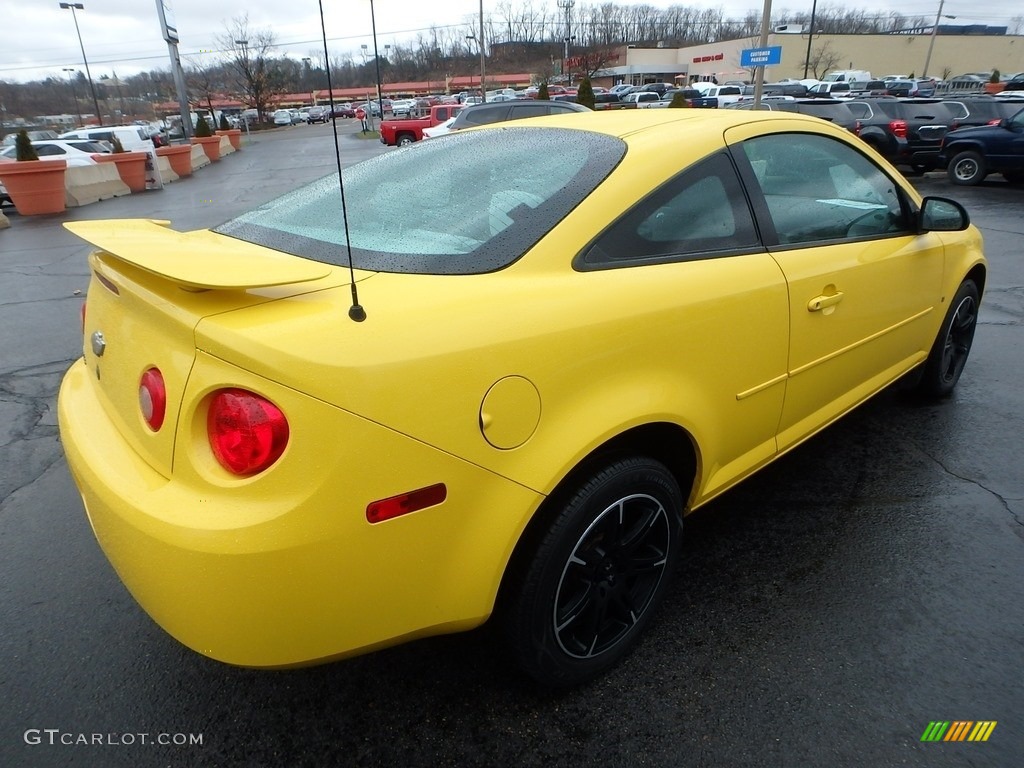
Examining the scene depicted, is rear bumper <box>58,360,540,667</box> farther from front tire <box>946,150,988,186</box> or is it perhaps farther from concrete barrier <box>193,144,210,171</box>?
concrete barrier <box>193,144,210,171</box>

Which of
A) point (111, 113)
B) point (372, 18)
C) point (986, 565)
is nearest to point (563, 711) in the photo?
point (986, 565)

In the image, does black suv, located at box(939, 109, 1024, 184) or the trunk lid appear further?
black suv, located at box(939, 109, 1024, 184)

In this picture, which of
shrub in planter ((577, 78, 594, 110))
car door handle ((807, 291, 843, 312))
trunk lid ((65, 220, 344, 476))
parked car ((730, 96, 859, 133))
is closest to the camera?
trunk lid ((65, 220, 344, 476))

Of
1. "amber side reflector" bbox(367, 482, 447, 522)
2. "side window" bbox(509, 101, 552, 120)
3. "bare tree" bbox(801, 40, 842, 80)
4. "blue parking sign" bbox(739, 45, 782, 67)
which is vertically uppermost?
"bare tree" bbox(801, 40, 842, 80)

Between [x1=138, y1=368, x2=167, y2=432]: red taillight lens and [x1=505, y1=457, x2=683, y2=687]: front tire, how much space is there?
98 cm

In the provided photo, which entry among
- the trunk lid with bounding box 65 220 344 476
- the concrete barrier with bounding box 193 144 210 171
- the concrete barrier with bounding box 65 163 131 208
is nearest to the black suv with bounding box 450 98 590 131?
the concrete barrier with bounding box 65 163 131 208

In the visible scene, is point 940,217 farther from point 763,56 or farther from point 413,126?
point 413,126

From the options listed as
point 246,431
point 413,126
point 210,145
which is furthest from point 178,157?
point 246,431

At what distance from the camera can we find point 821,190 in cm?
284

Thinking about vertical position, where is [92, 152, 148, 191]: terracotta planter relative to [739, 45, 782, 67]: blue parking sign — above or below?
below

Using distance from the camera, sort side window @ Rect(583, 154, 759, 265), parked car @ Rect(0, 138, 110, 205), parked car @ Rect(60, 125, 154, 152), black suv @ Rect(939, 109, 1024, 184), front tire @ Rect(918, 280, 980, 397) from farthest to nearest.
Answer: parked car @ Rect(60, 125, 154, 152)
parked car @ Rect(0, 138, 110, 205)
black suv @ Rect(939, 109, 1024, 184)
front tire @ Rect(918, 280, 980, 397)
side window @ Rect(583, 154, 759, 265)

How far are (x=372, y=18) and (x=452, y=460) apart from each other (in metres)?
1.19

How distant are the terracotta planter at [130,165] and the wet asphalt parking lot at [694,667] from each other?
1604 cm

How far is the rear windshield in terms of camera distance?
1904 millimetres
